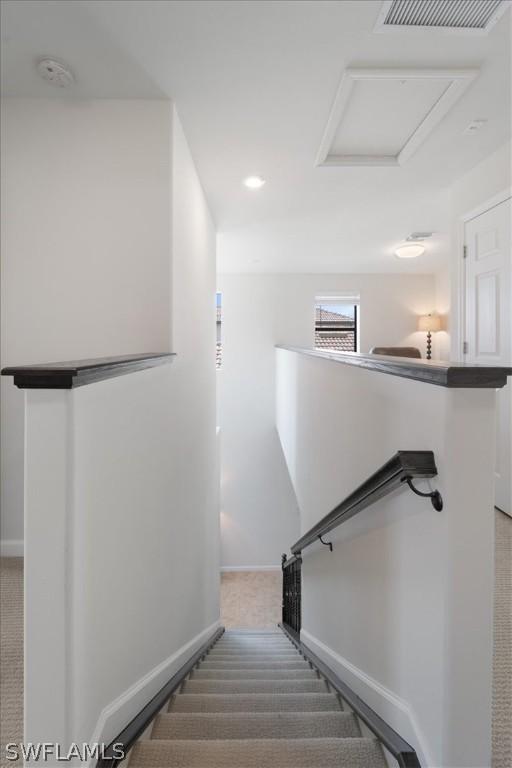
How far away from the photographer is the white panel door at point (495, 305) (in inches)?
106

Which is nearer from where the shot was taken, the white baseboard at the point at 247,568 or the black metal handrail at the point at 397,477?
the black metal handrail at the point at 397,477

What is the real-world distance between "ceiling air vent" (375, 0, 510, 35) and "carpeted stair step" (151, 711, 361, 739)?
2760 mm

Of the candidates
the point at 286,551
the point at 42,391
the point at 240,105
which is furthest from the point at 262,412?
the point at 42,391

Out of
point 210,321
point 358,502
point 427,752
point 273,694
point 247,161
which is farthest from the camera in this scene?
point 210,321

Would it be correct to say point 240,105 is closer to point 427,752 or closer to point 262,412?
point 427,752

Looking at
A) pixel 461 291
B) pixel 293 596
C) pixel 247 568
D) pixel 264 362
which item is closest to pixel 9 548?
pixel 293 596

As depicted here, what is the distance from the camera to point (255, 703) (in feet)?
5.43

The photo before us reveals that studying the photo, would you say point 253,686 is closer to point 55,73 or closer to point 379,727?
point 379,727

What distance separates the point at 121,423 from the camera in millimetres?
1292

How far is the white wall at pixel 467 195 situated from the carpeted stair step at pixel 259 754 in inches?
113

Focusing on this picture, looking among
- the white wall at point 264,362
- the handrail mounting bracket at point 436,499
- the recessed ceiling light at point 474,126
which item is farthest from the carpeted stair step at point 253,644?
the recessed ceiling light at point 474,126

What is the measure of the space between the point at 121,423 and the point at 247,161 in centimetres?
243

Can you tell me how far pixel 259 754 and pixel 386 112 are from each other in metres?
3.06

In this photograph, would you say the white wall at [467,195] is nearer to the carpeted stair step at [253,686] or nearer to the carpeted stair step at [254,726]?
the carpeted stair step at [253,686]
